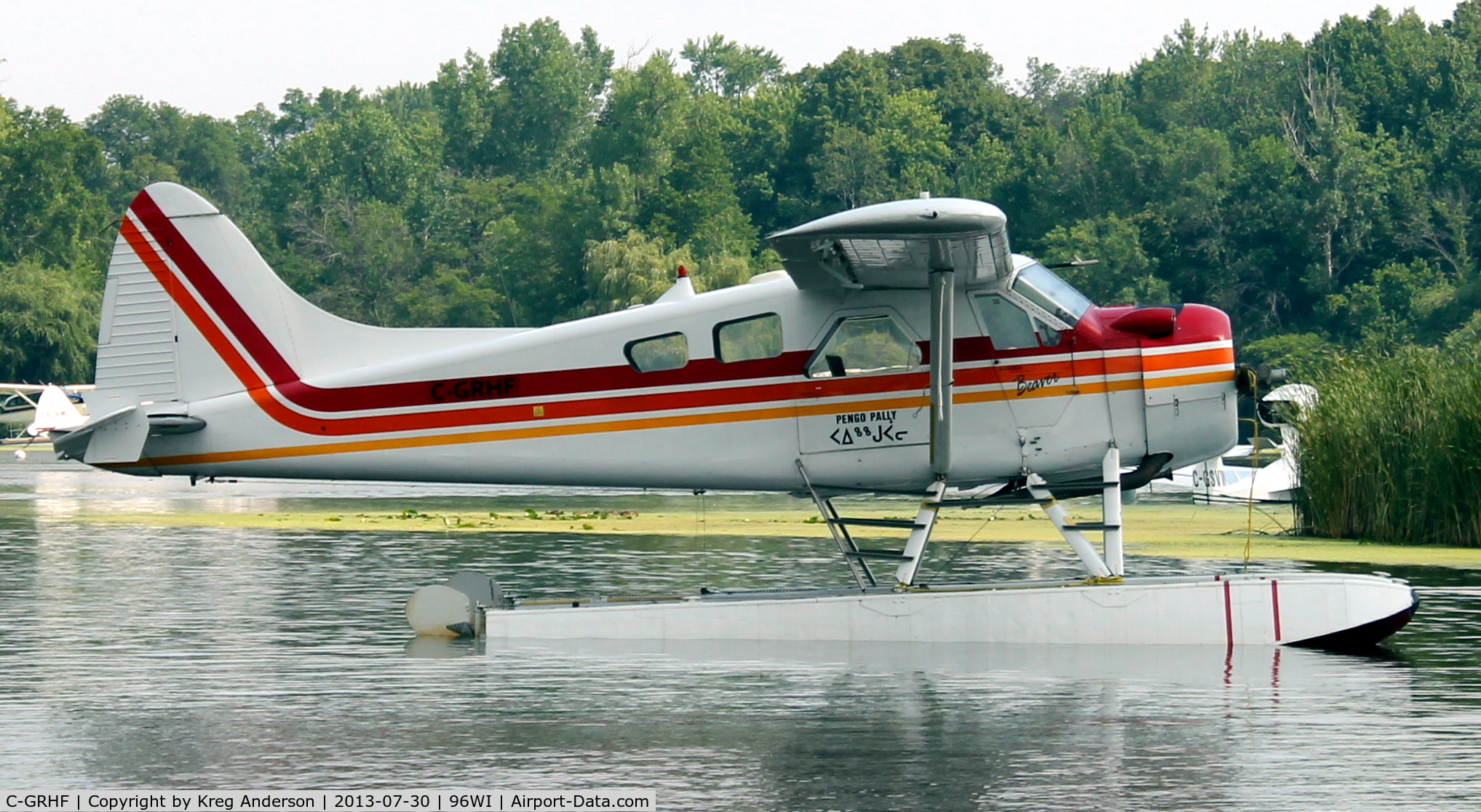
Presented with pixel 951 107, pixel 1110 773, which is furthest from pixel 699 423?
pixel 951 107

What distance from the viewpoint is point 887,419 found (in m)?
11.6

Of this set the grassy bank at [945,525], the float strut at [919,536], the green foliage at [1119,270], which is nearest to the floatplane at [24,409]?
the grassy bank at [945,525]

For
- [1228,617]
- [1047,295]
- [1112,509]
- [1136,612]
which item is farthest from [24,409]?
[1228,617]

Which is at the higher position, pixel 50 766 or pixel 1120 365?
pixel 1120 365

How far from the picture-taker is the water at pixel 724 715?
7641 mm

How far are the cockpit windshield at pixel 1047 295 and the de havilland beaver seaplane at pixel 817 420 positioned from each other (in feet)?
0.05

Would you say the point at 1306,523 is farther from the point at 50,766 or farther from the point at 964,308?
the point at 50,766

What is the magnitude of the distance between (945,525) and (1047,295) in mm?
13387

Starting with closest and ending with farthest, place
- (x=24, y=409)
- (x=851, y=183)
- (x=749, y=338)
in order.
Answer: (x=749, y=338) → (x=24, y=409) → (x=851, y=183)

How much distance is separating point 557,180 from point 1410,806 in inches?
3637

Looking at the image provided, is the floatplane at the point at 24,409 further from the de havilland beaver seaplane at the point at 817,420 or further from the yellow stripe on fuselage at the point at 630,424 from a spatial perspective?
the de havilland beaver seaplane at the point at 817,420

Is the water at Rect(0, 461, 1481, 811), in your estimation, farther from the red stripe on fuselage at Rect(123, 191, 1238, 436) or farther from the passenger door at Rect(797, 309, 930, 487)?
the red stripe on fuselage at Rect(123, 191, 1238, 436)
